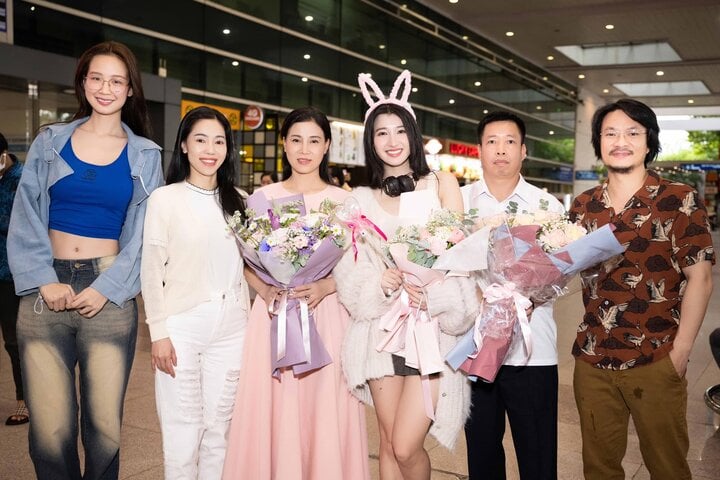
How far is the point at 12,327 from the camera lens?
4.75 m

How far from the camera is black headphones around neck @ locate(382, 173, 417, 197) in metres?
2.84

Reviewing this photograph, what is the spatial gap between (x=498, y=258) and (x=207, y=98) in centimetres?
1268

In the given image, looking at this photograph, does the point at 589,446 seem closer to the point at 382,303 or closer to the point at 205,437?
the point at 382,303

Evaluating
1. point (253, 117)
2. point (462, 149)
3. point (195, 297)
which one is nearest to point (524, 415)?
point (195, 297)

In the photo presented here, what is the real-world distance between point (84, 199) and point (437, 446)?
2.65m

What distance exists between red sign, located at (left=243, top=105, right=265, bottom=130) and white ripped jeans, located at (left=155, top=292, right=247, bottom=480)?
469 inches

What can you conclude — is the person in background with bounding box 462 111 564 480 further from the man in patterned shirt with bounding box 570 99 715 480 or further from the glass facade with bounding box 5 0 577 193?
the glass facade with bounding box 5 0 577 193

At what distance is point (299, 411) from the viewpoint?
9.78 feet

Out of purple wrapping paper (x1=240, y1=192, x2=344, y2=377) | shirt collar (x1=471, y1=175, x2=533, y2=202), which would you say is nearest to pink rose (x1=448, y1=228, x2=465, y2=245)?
purple wrapping paper (x1=240, y1=192, x2=344, y2=377)

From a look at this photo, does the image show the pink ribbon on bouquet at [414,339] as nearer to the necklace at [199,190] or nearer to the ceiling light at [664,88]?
the necklace at [199,190]

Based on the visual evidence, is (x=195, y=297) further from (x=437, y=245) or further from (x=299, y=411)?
(x=437, y=245)

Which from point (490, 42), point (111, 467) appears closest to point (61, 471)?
point (111, 467)

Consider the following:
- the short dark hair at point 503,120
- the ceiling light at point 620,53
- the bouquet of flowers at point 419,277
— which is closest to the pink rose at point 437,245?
the bouquet of flowers at point 419,277

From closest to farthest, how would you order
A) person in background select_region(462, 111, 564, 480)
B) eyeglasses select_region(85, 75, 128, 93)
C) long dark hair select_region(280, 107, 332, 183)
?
eyeglasses select_region(85, 75, 128, 93)
person in background select_region(462, 111, 564, 480)
long dark hair select_region(280, 107, 332, 183)
